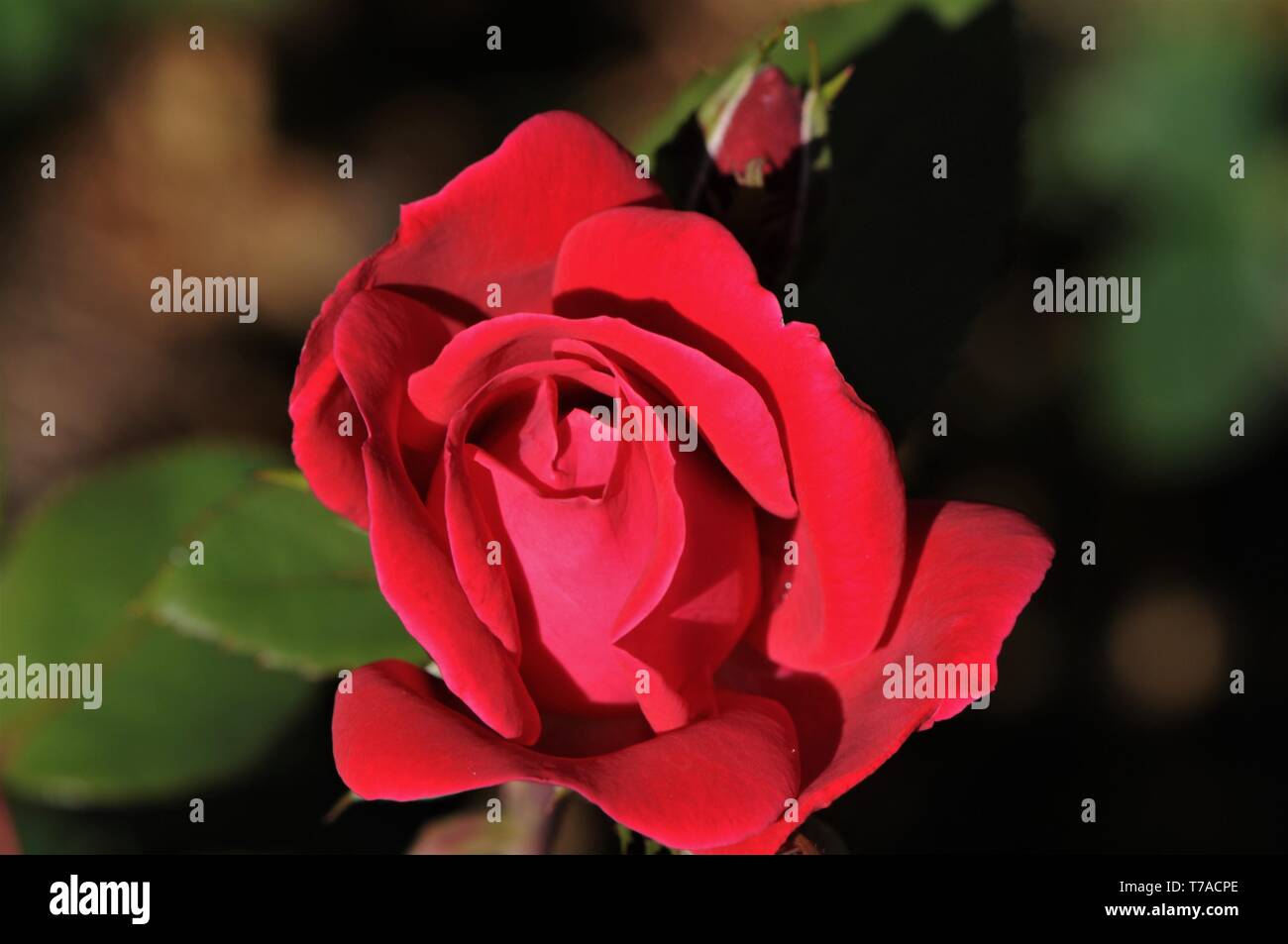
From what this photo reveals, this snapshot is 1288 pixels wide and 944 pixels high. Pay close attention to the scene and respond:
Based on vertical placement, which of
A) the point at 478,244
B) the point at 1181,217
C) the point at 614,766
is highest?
the point at 1181,217

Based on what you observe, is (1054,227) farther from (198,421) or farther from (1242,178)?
(198,421)

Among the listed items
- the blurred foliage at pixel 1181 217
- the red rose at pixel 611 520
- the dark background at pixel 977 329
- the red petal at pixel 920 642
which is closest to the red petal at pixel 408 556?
the red rose at pixel 611 520

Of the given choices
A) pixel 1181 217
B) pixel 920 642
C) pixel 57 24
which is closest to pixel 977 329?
pixel 1181 217

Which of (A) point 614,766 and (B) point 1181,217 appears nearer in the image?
(A) point 614,766

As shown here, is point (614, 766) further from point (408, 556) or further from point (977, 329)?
point (977, 329)

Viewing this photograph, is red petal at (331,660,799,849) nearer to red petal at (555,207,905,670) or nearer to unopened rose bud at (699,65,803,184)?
red petal at (555,207,905,670)

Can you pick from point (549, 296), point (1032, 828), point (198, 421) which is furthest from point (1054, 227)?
point (198, 421)

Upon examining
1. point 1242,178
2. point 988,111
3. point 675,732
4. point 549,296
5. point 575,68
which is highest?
point 575,68

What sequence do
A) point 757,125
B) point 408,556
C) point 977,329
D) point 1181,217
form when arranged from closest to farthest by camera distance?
1. point 408,556
2. point 757,125
3. point 977,329
4. point 1181,217
